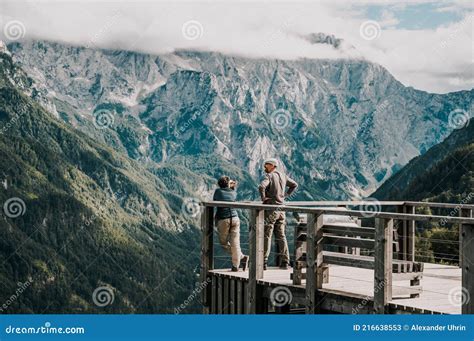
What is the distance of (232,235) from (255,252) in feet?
5.85

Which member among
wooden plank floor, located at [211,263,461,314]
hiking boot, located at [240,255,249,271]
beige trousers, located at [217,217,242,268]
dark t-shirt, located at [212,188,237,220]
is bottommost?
wooden plank floor, located at [211,263,461,314]

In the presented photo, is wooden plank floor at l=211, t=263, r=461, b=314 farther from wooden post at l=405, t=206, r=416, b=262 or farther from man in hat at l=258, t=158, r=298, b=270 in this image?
man in hat at l=258, t=158, r=298, b=270

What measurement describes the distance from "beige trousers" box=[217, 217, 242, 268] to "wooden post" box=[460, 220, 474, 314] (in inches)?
263

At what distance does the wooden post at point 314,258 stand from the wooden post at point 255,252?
66.6 inches

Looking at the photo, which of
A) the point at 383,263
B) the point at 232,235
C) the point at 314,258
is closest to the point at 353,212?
the point at 314,258

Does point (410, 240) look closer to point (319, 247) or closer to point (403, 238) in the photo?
point (403, 238)

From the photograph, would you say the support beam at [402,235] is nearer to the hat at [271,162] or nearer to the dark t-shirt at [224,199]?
the hat at [271,162]

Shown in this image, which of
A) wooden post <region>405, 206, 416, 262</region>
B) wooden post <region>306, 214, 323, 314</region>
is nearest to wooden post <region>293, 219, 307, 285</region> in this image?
wooden post <region>306, 214, 323, 314</region>

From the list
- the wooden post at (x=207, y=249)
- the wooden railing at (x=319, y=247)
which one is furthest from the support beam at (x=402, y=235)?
the wooden railing at (x=319, y=247)

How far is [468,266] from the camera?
1145cm

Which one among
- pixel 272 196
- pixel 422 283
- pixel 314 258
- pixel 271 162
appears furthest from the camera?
pixel 272 196

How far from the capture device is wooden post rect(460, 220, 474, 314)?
1134 centimetres
